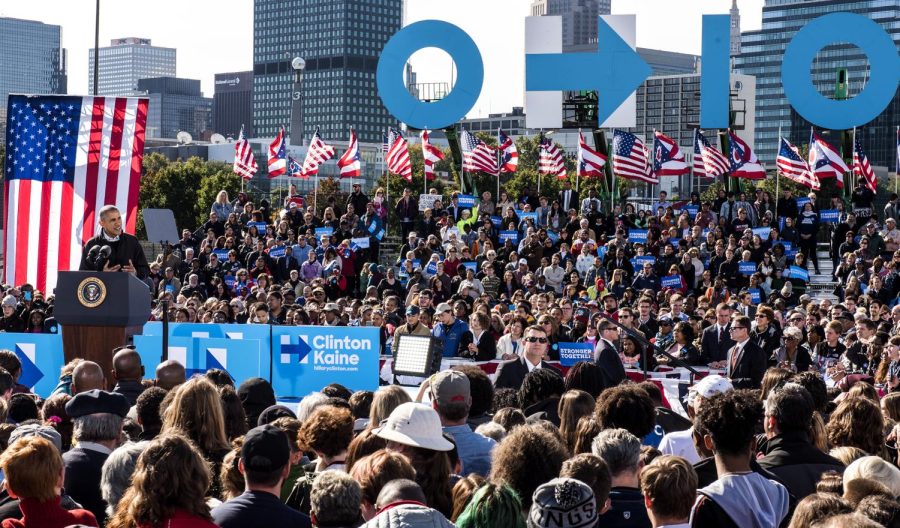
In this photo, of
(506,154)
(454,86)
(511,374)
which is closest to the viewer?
(511,374)

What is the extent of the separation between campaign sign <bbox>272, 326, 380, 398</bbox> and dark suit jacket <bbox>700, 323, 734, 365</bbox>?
4137mm

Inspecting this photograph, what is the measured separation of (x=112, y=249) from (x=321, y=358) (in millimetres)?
3402

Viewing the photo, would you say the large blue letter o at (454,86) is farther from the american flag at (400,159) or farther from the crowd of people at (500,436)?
the crowd of people at (500,436)

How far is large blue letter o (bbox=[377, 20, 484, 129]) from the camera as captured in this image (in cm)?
3759

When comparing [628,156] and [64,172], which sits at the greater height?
[628,156]

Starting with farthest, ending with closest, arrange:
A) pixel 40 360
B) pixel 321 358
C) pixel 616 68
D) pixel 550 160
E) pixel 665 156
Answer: pixel 616 68 → pixel 550 160 → pixel 665 156 → pixel 321 358 → pixel 40 360

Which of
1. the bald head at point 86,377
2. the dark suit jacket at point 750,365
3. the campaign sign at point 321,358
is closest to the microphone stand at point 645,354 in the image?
the dark suit jacket at point 750,365

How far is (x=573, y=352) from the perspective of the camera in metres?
15.5

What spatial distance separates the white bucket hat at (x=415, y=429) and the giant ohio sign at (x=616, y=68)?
30.2m

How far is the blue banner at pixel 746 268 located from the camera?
24.7m

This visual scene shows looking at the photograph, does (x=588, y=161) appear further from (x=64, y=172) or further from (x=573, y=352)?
(x=64, y=172)

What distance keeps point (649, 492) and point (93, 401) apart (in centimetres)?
327

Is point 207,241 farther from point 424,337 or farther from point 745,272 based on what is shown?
point 424,337

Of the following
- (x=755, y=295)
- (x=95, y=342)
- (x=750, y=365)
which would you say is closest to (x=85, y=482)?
(x=95, y=342)
